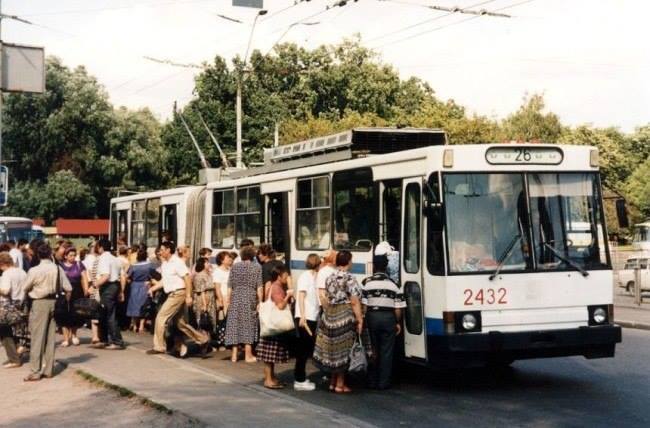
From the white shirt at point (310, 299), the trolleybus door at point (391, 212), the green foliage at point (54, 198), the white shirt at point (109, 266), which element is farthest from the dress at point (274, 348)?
the green foliage at point (54, 198)

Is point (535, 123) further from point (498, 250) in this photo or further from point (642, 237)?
point (498, 250)

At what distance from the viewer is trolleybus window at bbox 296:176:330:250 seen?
1492 cm

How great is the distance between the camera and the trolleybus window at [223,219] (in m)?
19.3

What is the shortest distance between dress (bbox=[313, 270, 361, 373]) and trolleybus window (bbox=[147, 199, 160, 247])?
13.1m

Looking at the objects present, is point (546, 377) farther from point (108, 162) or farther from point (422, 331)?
point (108, 162)

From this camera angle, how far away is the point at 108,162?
60.1 m

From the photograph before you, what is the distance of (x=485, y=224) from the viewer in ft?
39.0

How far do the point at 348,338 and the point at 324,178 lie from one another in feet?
12.3

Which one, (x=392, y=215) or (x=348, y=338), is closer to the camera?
(x=348, y=338)

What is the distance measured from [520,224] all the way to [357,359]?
8.44 ft

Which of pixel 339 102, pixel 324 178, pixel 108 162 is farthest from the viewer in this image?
pixel 339 102

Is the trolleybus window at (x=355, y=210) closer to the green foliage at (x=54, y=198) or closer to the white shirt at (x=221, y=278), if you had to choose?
the white shirt at (x=221, y=278)

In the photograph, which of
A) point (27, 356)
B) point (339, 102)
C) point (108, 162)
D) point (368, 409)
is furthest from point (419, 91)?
point (368, 409)

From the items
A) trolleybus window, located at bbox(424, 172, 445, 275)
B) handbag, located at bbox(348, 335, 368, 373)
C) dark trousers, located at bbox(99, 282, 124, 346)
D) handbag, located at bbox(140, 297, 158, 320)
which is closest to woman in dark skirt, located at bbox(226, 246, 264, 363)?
dark trousers, located at bbox(99, 282, 124, 346)
